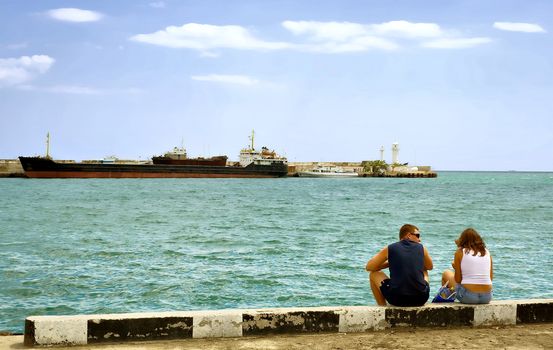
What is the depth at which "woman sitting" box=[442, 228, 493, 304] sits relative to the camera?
6926 millimetres

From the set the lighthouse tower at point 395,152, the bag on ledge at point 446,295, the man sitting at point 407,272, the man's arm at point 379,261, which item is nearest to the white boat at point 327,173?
the lighthouse tower at point 395,152

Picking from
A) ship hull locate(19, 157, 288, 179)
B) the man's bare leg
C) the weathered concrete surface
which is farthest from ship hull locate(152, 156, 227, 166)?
the weathered concrete surface

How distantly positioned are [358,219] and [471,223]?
6541mm

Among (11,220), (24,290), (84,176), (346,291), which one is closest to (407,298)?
(346,291)

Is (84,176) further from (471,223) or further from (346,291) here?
(346,291)

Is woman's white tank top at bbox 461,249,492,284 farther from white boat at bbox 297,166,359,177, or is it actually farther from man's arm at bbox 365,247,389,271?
white boat at bbox 297,166,359,177

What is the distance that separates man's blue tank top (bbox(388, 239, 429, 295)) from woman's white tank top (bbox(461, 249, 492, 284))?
1.68ft

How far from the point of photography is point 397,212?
44562 millimetres

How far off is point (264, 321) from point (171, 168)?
113m

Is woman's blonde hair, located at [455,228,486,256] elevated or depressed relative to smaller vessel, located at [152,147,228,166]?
depressed

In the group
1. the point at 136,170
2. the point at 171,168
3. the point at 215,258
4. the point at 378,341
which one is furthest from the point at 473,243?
the point at 171,168

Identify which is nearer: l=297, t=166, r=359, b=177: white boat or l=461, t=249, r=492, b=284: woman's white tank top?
l=461, t=249, r=492, b=284: woman's white tank top

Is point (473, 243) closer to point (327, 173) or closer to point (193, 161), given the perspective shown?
point (193, 161)

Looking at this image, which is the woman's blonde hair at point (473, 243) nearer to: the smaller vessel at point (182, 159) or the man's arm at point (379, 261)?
the man's arm at point (379, 261)
